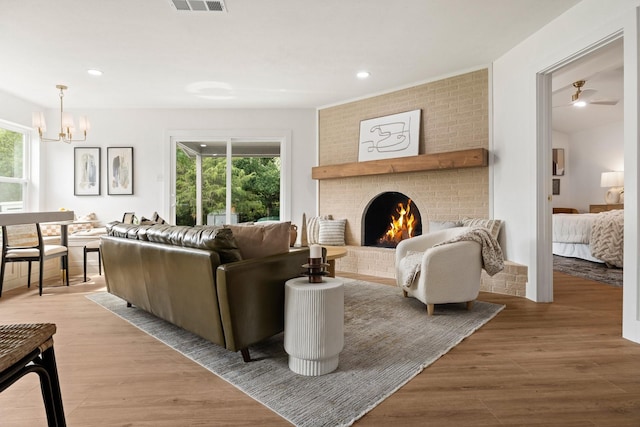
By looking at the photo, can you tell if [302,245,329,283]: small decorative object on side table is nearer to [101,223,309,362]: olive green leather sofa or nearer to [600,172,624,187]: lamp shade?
[101,223,309,362]: olive green leather sofa

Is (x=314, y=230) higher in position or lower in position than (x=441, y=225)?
lower

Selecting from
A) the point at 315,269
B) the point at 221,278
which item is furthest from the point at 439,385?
the point at 221,278

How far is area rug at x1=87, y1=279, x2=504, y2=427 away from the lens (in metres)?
1.62

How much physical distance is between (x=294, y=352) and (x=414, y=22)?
2.81 meters

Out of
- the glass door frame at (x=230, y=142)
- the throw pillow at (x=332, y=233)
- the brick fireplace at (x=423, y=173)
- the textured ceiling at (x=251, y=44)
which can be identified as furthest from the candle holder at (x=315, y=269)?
the glass door frame at (x=230, y=142)

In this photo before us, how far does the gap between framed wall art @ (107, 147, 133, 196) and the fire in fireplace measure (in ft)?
12.1

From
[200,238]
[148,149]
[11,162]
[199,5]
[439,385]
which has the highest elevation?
[199,5]

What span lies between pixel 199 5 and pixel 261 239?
6.37 ft

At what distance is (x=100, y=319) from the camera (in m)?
2.91

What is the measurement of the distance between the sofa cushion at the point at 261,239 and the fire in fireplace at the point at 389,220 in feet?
9.37

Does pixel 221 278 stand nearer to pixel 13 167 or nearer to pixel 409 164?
pixel 409 164

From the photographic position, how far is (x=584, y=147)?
24.9 ft

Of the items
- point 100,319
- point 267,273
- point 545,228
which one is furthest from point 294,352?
point 545,228

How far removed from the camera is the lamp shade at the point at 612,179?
6688mm
